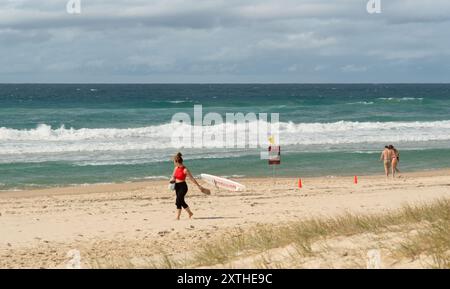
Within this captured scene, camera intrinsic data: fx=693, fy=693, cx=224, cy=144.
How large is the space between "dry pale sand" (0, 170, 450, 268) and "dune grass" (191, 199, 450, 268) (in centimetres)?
62

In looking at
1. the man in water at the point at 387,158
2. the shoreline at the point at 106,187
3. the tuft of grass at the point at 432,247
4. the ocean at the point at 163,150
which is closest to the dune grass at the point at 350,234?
the tuft of grass at the point at 432,247

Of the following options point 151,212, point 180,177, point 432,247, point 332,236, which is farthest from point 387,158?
point 432,247

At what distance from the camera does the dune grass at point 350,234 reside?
24.3 feet

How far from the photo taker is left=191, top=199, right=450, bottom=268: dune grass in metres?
7.40

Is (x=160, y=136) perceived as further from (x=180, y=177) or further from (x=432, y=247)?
(x=432, y=247)

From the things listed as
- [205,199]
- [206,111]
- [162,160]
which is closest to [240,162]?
[162,160]

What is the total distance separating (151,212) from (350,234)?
7.35 m

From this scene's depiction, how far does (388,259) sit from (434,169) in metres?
18.8

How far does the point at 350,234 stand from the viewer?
28.7 feet

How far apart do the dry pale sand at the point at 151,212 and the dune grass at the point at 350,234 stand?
0.62 metres

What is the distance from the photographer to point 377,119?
5078 cm

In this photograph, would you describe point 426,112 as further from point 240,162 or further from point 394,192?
point 394,192

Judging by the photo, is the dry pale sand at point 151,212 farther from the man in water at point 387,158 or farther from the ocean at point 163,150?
the ocean at point 163,150
